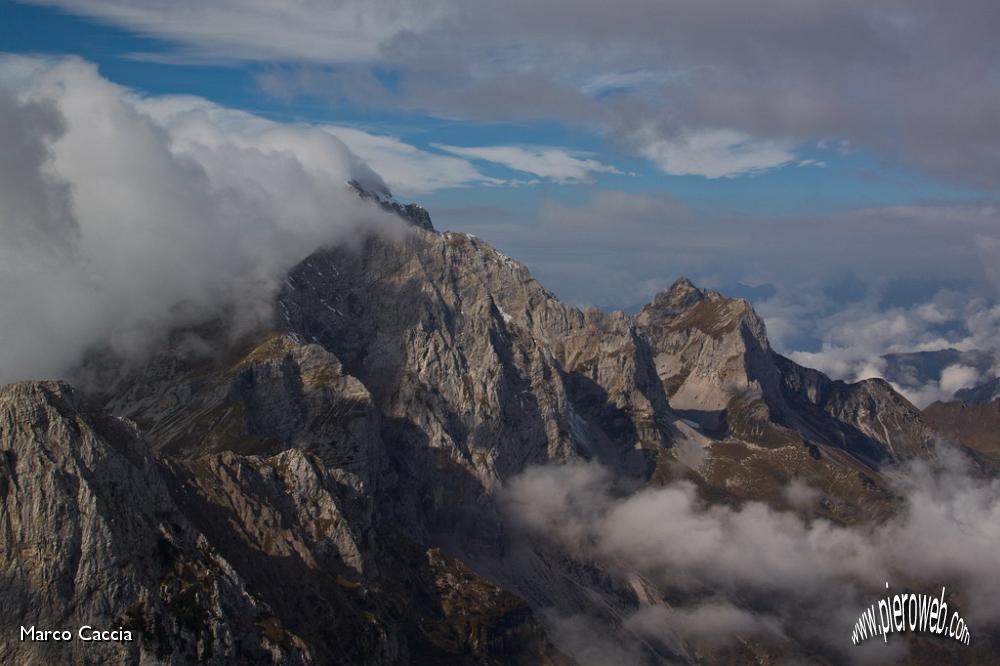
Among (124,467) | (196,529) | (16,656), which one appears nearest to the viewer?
(16,656)

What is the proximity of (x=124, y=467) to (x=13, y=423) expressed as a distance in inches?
794

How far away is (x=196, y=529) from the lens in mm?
199000

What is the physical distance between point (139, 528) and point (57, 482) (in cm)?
1763

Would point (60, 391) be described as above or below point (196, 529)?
above

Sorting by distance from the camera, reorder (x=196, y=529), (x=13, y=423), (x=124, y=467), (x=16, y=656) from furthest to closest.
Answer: (x=196, y=529) < (x=124, y=467) < (x=13, y=423) < (x=16, y=656)

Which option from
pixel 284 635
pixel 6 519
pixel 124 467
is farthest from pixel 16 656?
pixel 284 635

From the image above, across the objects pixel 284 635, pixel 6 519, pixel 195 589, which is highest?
pixel 6 519

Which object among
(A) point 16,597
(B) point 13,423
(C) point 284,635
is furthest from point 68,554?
(C) point 284,635

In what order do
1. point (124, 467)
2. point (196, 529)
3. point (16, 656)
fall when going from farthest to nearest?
1. point (196, 529)
2. point (124, 467)
3. point (16, 656)

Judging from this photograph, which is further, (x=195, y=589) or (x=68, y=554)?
(x=195, y=589)

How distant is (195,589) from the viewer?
18500 centimetres

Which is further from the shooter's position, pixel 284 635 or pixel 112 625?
pixel 284 635

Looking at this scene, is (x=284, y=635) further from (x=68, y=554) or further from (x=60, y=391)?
(x=60, y=391)

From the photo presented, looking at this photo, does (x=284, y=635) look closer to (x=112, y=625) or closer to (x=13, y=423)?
(x=112, y=625)
